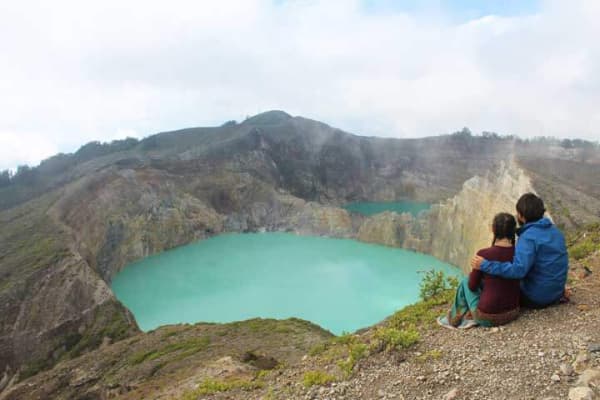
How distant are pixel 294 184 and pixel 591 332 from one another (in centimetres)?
6674

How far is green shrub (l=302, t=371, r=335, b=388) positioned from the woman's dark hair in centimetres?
239

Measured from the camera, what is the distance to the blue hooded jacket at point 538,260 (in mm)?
4539

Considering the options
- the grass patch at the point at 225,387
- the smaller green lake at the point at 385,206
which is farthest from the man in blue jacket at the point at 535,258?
the smaller green lake at the point at 385,206

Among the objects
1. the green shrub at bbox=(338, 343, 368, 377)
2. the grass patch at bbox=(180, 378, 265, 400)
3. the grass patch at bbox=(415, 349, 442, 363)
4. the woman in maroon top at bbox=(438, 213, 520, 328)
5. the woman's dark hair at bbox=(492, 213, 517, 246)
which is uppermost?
the woman's dark hair at bbox=(492, 213, 517, 246)

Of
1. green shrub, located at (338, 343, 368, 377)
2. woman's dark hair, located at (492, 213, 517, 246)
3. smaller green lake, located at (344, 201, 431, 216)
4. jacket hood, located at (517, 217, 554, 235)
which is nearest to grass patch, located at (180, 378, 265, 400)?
green shrub, located at (338, 343, 368, 377)

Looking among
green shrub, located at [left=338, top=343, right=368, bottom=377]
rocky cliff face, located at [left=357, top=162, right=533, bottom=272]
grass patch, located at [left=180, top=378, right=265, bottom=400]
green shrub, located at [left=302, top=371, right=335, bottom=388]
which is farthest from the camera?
rocky cliff face, located at [left=357, top=162, right=533, bottom=272]

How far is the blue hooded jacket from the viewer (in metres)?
4.54

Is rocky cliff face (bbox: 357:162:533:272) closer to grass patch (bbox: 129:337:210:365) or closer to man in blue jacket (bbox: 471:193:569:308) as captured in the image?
grass patch (bbox: 129:337:210:365)

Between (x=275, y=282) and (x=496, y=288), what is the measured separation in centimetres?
2826

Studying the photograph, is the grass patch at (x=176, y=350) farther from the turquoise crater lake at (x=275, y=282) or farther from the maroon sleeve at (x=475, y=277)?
the maroon sleeve at (x=475, y=277)

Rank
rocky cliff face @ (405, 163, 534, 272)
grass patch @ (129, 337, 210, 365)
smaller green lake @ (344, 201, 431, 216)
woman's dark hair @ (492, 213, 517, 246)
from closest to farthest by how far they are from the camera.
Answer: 1. woman's dark hair @ (492, 213, 517, 246)
2. grass patch @ (129, 337, 210, 365)
3. rocky cliff face @ (405, 163, 534, 272)
4. smaller green lake @ (344, 201, 431, 216)

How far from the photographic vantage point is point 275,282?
3231 centimetres

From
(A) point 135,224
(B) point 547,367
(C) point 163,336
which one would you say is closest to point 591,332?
(B) point 547,367

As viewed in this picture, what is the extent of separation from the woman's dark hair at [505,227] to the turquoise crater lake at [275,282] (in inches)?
729
